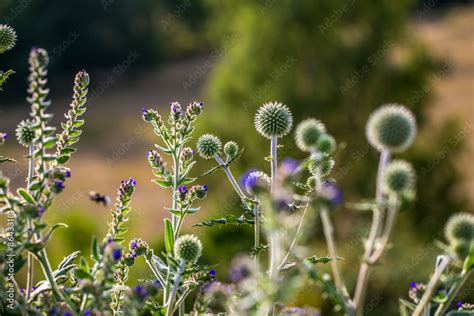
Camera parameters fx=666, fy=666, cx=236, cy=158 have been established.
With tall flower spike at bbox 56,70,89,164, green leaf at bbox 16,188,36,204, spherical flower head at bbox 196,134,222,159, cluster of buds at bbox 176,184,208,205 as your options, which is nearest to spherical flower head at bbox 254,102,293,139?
spherical flower head at bbox 196,134,222,159

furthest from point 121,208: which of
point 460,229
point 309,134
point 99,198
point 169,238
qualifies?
point 460,229

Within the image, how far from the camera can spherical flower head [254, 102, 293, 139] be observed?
10.6ft

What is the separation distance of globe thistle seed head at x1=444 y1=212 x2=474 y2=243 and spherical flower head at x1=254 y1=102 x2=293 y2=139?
3.68 ft

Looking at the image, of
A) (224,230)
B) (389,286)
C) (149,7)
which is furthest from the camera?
(149,7)

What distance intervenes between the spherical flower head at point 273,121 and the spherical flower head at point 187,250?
0.99 m

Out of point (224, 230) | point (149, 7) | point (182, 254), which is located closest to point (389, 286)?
point (224, 230)

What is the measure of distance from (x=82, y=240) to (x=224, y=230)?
2884mm

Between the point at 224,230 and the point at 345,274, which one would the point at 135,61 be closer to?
the point at 345,274

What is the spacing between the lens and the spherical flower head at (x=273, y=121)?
3.22 meters

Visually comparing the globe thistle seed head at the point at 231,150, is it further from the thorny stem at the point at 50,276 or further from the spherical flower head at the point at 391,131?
the thorny stem at the point at 50,276

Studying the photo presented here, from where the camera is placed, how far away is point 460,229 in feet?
7.20

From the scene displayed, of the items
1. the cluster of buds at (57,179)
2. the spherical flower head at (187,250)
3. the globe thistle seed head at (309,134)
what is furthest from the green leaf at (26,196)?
the globe thistle seed head at (309,134)

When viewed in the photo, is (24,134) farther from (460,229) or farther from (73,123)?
(460,229)

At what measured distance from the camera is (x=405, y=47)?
20141 mm
